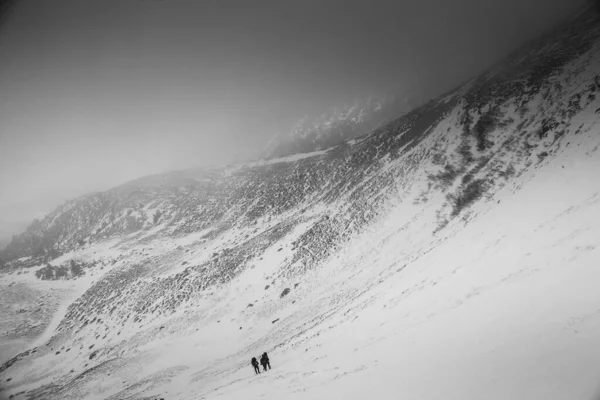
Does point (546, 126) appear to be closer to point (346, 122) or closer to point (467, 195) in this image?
point (467, 195)

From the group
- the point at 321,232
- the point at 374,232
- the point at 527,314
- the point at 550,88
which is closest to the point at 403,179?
the point at 374,232

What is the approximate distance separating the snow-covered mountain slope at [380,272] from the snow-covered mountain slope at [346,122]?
160 ft

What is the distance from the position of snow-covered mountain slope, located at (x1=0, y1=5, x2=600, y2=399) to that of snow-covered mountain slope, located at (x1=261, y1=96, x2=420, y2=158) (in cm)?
4880

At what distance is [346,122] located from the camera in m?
120

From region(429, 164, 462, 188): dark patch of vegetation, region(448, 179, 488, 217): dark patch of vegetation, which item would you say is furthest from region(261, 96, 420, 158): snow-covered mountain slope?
region(448, 179, 488, 217): dark patch of vegetation

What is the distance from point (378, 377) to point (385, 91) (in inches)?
6166

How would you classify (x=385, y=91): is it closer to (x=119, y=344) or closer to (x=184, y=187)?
(x=184, y=187)

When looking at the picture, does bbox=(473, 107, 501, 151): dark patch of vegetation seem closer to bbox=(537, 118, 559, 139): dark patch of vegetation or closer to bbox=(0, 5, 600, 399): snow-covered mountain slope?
bbox=(0, 5, 600, 399): snow-covered mountain slope

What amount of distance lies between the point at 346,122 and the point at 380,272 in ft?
340

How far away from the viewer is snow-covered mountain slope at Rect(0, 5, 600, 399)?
9164 mm

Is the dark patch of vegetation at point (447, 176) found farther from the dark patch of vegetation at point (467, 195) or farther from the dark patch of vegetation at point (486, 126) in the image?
the dark patch of vegetation at point (486, 126)

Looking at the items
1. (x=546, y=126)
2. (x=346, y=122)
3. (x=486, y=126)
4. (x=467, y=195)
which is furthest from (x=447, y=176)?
(x=346, y=122)

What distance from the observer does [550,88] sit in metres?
33.4

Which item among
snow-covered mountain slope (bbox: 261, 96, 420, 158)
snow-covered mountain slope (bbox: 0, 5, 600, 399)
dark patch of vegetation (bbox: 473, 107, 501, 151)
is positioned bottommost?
snow-covered mountain slope (bbox: 0, 5, 600, 399)
